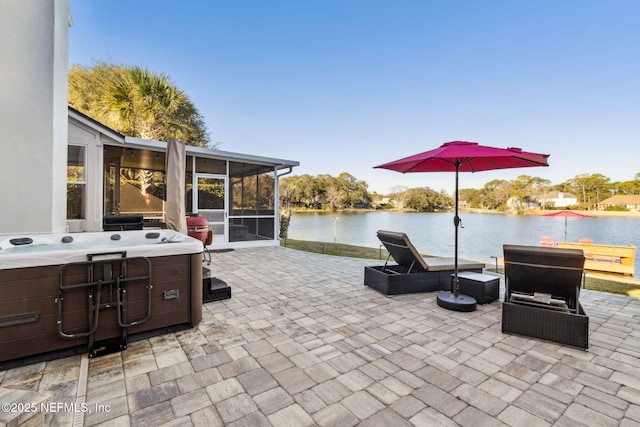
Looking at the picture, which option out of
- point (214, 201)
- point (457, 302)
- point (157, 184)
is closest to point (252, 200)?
point (214, 201)

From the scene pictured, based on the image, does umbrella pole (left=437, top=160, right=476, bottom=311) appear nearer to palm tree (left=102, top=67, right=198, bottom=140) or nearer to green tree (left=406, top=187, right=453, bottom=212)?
palm tree (left=102, top=67, right=198, bottom=140)

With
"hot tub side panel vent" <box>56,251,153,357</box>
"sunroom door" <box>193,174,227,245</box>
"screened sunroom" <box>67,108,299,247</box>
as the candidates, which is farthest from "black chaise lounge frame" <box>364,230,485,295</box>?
"sunroom door" <box>193,174,227,245</box>

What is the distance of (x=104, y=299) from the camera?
2.32 metres

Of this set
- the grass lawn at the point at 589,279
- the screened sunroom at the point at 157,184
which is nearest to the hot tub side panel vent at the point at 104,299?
the screened sunroom at the point at 157,184

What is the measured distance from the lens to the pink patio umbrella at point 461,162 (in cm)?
305

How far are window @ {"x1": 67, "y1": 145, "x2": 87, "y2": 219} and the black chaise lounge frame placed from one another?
5765 mm

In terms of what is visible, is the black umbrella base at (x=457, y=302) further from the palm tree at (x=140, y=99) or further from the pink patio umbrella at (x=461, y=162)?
the palm tree at (x=140, y=99)

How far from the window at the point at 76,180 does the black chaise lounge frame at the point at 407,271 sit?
577 cm

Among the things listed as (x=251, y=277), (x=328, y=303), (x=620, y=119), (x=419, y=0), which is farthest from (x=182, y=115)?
(x=620, y=119)

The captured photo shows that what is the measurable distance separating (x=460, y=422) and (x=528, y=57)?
1404cm

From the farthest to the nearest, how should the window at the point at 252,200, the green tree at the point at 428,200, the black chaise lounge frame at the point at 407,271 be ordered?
the green tree at the point at 428,200 → the window at the point at 252,200 → the black chaise lounge frame at the point at 407,271

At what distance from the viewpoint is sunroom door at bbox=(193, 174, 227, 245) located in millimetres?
7535

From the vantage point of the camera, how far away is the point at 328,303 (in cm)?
360

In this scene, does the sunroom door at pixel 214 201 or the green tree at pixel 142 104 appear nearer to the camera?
the sunroom door at pixel 214 201
